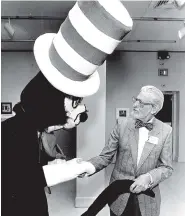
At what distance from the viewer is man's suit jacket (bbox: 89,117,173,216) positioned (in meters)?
2.37

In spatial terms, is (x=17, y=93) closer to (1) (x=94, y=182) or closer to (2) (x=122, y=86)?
(2) (x=122, y=86)

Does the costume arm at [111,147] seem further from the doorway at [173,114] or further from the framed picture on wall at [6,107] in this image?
the doorway at [173,114]

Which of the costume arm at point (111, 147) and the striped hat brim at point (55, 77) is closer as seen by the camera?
the striped hat brim at point (55, 77)

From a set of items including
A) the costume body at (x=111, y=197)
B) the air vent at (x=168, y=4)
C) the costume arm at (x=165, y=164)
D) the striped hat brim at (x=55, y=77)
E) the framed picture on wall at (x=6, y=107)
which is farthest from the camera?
the framed picture on wall at (x=6, y=107)

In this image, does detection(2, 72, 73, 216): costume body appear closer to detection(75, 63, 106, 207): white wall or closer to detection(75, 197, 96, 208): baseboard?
detection(75, 63, 106, 207): white wall

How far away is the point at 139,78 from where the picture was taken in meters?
8.92

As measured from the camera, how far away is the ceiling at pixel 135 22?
15.7ft

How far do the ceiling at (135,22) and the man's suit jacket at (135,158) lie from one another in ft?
8.62

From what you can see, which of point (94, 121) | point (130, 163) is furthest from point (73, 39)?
point (94, 121)

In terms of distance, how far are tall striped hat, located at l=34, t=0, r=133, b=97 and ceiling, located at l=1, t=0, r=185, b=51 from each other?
3.66m

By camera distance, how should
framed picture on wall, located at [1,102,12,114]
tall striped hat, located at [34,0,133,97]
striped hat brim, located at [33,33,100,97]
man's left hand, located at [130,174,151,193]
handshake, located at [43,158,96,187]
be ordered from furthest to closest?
framed picture on wall, located at [1,102,12,114] < man's left hand, located at [130,174,151,193] < handshake, located at [43,158,96,187] < striped hat brim, located at [33,33,100,97] < tall striped hat, located at [34,0,133,97]

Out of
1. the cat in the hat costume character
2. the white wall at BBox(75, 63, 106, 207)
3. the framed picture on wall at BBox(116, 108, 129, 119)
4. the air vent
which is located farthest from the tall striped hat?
the framed picture on wall at BBox(116, 108, 129, 119)

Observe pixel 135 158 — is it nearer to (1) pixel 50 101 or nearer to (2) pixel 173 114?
(1) pixel 50 101

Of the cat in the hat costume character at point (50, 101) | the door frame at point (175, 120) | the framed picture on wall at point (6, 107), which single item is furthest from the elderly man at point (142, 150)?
the door frame at point (175, 120)
